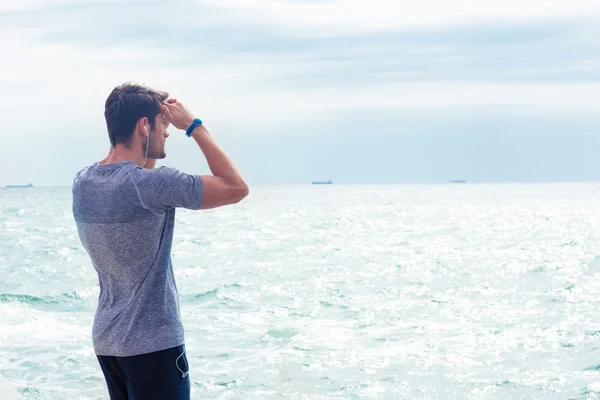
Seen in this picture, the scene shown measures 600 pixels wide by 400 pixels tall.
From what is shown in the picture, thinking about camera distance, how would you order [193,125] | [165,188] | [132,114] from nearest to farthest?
[165,188]
[132,114]
[193,125]

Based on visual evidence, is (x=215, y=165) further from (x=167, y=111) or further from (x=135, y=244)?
(x=135, y=244)

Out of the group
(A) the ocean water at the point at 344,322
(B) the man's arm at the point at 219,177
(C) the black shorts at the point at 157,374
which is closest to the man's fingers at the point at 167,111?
(B) the man's arm at the point at 219,177

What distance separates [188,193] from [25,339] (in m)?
10.5

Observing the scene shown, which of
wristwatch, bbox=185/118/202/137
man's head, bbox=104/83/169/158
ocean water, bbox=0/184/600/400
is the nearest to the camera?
man's head, bbox=104/83/169/158

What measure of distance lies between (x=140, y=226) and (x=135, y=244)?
0.08 meters

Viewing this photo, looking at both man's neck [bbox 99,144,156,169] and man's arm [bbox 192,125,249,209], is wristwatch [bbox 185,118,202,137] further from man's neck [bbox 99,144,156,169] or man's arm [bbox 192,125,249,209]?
man's neck [bbox 99,144,156,169]

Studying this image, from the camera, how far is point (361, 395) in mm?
9805

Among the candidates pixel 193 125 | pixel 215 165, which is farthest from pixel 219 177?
pixel 193 125

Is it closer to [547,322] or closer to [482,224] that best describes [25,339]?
[547,322]

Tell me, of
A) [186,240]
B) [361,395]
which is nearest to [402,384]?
[361,395]

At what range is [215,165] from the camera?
3180mm

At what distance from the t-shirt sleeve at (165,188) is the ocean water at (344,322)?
6895 mm

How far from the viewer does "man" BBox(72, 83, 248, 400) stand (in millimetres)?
3049

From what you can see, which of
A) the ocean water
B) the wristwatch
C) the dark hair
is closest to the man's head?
the dark hair
